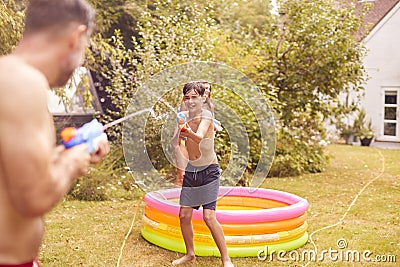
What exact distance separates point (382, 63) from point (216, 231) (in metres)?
15.6

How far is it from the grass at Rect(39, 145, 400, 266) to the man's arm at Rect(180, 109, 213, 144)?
4.06ft

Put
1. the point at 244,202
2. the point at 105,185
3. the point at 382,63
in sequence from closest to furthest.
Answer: the point at 244,202 → the point at 105,185 → the point at 382,63

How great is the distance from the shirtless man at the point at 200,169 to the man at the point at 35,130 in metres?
2.73

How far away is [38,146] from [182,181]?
3605mm

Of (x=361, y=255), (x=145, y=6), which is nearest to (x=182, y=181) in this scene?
(x=361, y=255)

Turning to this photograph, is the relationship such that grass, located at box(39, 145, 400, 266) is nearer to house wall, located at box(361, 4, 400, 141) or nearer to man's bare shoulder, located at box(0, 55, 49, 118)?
man's bare shoulder, located at box(0, 55, 49, 118)

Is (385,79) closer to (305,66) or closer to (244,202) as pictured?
(305,66)

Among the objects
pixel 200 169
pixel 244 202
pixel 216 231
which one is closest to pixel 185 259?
pixel 216 231

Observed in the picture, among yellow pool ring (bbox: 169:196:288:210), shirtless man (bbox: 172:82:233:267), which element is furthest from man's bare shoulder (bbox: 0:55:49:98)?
yellow pool ring (bbox: 169:196:288:210)

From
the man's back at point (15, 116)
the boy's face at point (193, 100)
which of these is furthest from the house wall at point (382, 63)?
the man's back at point (15, 116)

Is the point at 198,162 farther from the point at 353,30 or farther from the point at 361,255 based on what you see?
the point at 353,30

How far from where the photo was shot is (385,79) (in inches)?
739

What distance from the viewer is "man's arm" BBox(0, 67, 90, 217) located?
167 centimetres

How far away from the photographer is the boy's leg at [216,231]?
15.9 feet
